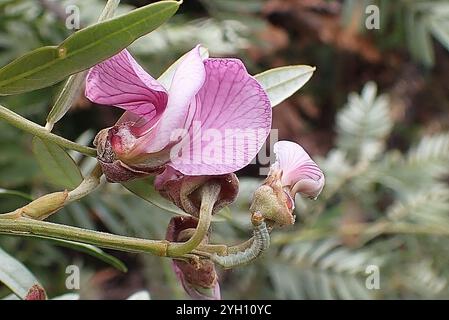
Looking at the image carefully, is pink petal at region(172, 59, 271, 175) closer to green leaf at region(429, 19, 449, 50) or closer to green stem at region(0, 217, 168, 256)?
green stem at region(0, 217, 168, 256)

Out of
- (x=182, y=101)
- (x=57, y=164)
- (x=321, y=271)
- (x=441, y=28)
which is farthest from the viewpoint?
(x=441, y=28)


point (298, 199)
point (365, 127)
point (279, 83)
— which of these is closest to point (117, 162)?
point (279, 83)

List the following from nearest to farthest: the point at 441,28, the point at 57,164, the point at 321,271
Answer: the point at 57,164 → the point at 321,271 → the point at 441,28

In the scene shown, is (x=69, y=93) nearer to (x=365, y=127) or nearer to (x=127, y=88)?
(x=127, y=88)

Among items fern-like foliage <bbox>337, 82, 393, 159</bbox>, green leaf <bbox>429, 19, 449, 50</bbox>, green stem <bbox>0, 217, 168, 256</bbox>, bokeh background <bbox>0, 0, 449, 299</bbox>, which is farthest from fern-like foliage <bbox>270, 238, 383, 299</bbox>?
green stem <bbox>0, 217, 168, 256</bbox>
